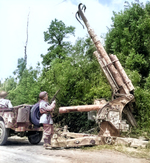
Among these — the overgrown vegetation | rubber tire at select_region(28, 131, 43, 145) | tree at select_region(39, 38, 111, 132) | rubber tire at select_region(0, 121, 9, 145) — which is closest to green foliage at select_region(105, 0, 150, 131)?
the overgrown vegetation

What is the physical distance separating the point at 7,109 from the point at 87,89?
3873 mm

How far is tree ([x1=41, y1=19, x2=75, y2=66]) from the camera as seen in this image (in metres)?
21.0

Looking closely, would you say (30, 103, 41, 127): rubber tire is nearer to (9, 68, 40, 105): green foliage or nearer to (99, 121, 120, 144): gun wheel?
(99, 121, 120, 144): gun wheel

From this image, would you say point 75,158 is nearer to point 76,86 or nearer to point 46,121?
point 46,121

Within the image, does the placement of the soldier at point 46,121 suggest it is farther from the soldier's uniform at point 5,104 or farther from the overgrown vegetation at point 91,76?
the overgrown vegetation at point 91,76

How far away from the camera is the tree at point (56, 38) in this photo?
21.0m

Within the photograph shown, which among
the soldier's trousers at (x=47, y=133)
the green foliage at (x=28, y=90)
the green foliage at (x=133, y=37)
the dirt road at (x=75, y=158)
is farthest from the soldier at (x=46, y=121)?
the green foliage at (x=133, y=37)

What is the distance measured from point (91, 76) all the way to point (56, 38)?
1076 cm

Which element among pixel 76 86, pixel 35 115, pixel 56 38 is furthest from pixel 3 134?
pixel 56 38

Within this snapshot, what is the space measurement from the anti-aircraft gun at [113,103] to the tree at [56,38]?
11.4 metres

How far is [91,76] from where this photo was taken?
11.7m

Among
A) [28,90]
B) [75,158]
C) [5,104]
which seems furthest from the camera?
[28,90]

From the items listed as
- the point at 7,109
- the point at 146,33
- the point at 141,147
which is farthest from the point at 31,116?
the point at 146,33

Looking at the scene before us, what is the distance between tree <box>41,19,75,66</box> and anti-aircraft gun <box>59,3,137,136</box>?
37.5 ft
